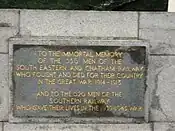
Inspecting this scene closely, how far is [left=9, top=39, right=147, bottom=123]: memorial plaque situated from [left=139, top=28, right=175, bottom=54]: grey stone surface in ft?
0.44

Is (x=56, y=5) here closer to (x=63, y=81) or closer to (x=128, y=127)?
(x=63, y=81)

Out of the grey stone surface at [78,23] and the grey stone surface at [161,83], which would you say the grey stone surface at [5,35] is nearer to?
the grey stone surface at [78,23]

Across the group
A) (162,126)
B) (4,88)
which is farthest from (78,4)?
(162,126)

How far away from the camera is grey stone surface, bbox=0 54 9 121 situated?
15.5 feet

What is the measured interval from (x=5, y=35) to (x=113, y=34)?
44.2 inches

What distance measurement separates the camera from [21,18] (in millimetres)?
4715

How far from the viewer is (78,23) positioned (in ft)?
15.6

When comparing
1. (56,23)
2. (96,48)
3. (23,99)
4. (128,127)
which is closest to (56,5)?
(56,23)

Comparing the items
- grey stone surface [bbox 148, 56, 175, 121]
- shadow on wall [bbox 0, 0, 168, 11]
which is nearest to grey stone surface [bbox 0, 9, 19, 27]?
shadow on wall [bbox 0, 0, 168, 11]

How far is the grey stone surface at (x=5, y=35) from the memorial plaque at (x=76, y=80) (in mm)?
131

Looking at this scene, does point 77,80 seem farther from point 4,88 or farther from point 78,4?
point 78,4

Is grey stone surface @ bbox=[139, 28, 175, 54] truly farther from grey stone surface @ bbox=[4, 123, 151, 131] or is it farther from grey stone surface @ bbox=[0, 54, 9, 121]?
grey stone surface @ bbox=[0, 54, 9, 121]

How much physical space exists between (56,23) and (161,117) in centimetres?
149

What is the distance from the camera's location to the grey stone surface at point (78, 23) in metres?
4.72
